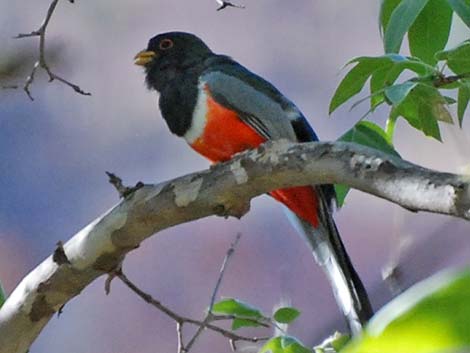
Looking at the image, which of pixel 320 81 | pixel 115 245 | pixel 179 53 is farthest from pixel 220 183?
pixel 320 81

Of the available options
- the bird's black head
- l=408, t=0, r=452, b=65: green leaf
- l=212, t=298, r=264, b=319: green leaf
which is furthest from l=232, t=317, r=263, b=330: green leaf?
the bird's black head

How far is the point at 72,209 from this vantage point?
2.16m

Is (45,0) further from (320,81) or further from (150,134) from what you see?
(320,81)

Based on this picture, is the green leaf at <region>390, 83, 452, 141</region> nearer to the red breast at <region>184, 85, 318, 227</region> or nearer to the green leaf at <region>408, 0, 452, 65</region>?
the green leaf at <region>408, 0, 452, 65</region>

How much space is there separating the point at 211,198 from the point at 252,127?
18.4 inches

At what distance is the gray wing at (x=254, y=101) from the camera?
1.38 metres


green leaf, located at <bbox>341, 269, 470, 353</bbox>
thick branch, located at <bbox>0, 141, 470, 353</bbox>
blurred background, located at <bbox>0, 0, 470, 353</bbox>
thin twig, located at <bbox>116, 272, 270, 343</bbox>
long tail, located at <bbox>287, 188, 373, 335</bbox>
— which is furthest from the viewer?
blurred background, located at <bbox>0, 0, 470, 353</bbox>

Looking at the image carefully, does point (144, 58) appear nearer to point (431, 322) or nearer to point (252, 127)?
point (252, 127)

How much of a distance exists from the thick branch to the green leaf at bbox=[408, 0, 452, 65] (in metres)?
0.18

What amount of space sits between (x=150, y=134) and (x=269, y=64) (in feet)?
1.14

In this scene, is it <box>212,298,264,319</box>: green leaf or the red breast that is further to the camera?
the red breast

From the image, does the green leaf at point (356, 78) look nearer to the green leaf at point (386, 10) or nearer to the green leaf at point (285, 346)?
the green leaf at point (386, 10)

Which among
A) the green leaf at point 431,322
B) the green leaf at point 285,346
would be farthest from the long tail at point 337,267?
the green leaf at point 431,322

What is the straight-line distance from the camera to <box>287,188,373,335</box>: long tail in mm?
1159
